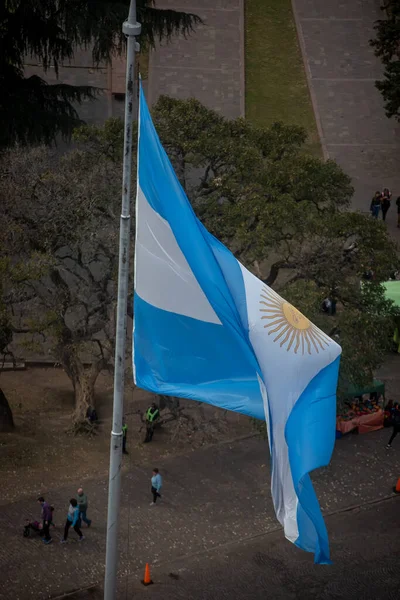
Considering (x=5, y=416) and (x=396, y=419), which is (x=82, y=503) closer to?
(x=5, y=416)

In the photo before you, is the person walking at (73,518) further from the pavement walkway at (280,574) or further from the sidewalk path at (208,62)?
the sidewalk path at (208,62)

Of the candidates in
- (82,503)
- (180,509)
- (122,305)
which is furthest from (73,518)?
(122,305)

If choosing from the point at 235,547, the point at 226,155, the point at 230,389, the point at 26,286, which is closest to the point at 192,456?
the point at 235,547

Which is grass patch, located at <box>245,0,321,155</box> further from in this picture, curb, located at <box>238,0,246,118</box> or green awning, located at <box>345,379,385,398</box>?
green awning, located at <box>345,379,385,398</box>

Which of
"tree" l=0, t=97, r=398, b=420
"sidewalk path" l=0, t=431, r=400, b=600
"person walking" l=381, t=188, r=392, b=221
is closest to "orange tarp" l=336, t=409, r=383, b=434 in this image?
"sidewalk path" l=0, t=431, r=400, b=600

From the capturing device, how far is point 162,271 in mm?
15992

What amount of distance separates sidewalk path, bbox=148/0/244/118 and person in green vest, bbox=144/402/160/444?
A: 25.8 meters

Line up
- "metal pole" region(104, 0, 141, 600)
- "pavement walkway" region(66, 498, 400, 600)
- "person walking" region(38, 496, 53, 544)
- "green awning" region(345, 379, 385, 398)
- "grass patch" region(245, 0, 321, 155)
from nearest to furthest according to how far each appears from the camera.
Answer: "metal pole" region(104, 0, 141, 600)
"pavement walkway" region(66, 498, 400, 600)
"person walking" region(38, 496, 53, 544)
"green awning" region(345, 379, 385, 398)
"grass patch" region(245, 0, 321, 155)

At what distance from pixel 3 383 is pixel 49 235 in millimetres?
5636

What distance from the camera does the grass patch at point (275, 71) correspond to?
170 feet

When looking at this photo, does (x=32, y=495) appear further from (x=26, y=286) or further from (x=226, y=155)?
(x=226, y=155)

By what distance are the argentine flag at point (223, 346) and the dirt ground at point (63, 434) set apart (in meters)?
10.7

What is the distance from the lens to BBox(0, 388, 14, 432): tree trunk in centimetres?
2802

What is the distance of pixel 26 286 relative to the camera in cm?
2797
